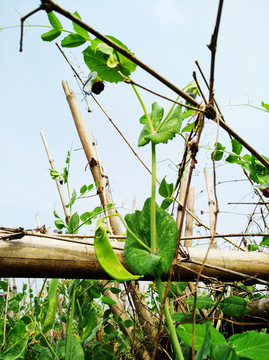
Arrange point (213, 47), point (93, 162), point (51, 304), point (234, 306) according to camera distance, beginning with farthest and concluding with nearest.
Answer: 1. point (93, 162)
2. point (51, 304)
3. point (234, 306)
4. point (213, 47)

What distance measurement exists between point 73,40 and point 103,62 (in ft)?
0.22

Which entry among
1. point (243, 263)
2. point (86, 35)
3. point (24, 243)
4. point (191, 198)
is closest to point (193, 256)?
point (243, 263)

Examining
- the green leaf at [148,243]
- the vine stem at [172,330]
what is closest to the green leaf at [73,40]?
the green leaf at [148,243]

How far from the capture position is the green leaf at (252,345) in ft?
1.34

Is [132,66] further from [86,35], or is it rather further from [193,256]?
[193,256]

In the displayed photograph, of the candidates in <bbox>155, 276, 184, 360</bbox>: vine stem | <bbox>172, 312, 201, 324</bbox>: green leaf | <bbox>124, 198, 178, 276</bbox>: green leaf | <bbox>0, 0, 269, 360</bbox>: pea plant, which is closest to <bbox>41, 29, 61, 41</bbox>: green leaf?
<bbox>0, 0, 269, 360</bbox>: pea plant

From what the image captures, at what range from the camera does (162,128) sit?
507 mm

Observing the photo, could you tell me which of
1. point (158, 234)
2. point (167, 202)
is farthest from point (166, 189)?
point (158, 234)

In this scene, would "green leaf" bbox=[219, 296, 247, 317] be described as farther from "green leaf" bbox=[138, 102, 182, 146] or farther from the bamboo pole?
"green leaf" bbox=[138, 102, 182, 146]

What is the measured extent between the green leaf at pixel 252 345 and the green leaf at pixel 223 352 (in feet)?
0.14

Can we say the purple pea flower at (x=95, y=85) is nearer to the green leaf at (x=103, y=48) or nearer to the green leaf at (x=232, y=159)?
the green leaf at (x=103, y=48)

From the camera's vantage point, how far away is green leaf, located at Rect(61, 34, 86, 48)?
54cm

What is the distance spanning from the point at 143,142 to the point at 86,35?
0.21 meters

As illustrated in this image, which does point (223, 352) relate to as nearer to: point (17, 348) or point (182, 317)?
point (182, 317)
